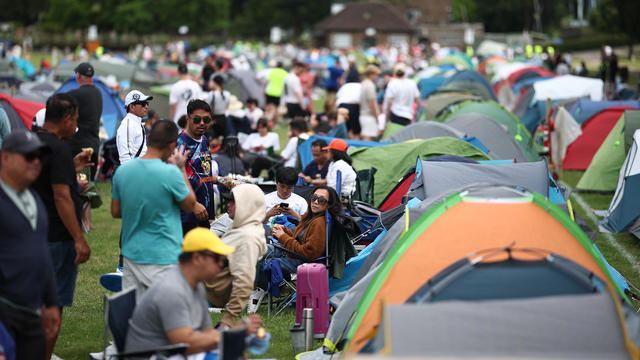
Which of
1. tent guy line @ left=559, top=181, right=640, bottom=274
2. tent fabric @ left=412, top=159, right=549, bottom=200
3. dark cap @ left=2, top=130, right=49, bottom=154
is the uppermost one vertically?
dark cap @ left=2, top=130, right=49, bottom=154

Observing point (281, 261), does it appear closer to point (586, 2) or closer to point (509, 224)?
point (509, 224)

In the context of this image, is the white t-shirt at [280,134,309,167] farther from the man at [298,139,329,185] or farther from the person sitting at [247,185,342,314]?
the person sitting at [247,185,342,314]

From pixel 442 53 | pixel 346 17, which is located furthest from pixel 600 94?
pixel 346 17

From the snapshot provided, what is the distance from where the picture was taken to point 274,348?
6863mm

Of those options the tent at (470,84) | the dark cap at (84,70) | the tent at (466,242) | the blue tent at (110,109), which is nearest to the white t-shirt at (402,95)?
the blue tent at (110,109)

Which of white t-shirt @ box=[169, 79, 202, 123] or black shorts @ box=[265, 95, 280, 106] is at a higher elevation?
white t-shirt @ box=[169, 79, 202, 123]

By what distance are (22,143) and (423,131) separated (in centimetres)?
887

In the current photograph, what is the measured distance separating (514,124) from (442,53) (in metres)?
46.7

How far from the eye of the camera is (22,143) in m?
4.95

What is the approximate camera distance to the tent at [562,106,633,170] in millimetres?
16203

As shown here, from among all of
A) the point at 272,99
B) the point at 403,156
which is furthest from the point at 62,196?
the point at 272,99

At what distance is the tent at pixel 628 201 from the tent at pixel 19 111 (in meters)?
8.39

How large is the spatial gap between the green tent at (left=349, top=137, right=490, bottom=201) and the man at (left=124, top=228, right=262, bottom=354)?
6.17 m

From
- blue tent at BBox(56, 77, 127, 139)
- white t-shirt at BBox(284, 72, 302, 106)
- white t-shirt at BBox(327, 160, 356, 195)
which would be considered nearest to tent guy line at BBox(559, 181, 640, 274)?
white t-shirt at BBox(327, 160, 356, 195)
